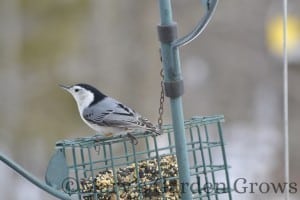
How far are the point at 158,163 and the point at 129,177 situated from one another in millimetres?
182

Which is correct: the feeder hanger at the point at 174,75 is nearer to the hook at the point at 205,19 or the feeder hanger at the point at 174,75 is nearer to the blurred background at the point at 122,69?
the hook at the point at 205,19

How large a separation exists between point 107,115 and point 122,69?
7.66 meters

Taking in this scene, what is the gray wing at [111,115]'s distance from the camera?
4.77 meters

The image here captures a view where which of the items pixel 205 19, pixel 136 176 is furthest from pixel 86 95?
pixel 205 19

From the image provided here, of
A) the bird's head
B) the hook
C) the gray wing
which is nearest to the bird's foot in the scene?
the gray wing

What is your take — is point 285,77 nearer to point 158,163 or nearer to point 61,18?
point 158,163

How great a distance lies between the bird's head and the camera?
5.09 m

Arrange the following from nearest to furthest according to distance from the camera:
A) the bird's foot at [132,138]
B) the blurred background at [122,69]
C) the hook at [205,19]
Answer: the hook at [205,19]
the bird's foot at [132,138]
the blurred background at [122,69]

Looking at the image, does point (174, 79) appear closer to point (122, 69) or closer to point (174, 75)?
point (174, 75)

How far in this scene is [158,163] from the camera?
4.35 m

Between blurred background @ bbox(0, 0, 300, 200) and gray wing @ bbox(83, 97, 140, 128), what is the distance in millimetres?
5040

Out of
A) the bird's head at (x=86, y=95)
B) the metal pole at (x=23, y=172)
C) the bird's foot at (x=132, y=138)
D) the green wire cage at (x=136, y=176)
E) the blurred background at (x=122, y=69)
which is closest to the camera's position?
the metal pole at (x=23, y=172)

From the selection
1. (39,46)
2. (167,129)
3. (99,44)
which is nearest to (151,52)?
(99,44)

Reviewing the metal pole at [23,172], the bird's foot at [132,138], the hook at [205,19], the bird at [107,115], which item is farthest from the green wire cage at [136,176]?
the hook at [205,19]
